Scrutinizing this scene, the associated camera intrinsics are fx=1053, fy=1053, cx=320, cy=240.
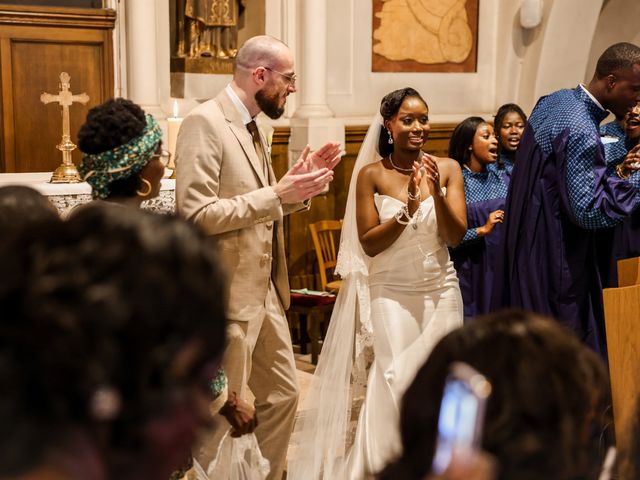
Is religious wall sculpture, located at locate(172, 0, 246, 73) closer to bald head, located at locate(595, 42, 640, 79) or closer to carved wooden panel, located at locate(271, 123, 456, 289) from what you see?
carved wooden panel, located at locate(271, 123, 456, 289)

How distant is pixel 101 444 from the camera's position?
90cm

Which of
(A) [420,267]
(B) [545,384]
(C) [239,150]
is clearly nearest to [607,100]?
(A) [420,267]

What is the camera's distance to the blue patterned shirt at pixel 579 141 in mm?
4250

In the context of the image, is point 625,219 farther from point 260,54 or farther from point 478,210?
point 260,54

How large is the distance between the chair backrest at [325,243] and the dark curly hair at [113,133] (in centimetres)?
468

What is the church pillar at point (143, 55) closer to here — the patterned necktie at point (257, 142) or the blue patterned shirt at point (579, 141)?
the patterned necktie at point (257, 142)

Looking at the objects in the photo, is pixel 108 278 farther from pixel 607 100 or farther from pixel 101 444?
pixel 607 100

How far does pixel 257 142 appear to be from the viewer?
4195 mm

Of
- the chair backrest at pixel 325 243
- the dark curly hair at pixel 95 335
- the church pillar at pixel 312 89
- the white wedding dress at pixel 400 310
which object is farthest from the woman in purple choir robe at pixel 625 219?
the dark curly hair at pixel 95 335

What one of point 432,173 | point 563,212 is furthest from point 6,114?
point 563,212

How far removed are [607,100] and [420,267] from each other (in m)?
1.19

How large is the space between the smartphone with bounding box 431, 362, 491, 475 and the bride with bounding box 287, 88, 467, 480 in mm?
3804

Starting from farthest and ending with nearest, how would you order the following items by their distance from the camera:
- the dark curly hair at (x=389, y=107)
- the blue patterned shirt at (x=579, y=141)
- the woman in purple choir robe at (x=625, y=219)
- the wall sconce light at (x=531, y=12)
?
the wall sconce light at (x=531, y=12)
the dark curly hair at (x=389, y=107)
the woman in purple choir robe at (x=625, y=219)
the blue patterned shirt at (x=579, y=141)

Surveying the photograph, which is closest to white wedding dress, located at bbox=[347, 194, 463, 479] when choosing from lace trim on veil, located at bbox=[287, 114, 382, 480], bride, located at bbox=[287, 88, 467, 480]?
bride, located at bbox=[287, 88, 467, 480]
